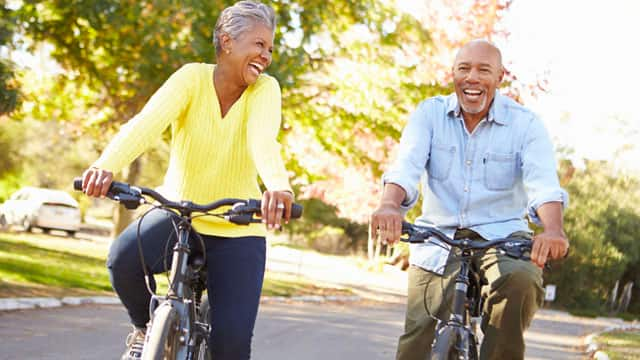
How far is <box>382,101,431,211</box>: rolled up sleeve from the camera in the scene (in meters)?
4.22

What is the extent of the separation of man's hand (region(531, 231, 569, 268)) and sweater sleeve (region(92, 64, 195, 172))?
158cm

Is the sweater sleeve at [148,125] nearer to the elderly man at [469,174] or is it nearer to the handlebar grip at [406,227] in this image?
the elderly man at [469,174]

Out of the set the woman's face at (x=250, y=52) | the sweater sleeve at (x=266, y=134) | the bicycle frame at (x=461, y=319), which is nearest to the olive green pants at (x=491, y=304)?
the bicycle frame at (x=461, y=319)

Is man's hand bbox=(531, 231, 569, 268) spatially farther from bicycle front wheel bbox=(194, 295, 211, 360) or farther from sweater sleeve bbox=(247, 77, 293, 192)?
bicycle front wheel bbox=(194, 295, 211, 360)

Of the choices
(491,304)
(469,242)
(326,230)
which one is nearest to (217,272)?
(469,242)

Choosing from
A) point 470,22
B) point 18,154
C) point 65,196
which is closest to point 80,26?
point 470,22

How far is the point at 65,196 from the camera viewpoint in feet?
109

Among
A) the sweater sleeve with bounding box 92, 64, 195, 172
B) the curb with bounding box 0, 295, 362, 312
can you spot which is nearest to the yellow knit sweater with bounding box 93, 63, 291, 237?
the sweater sleeve with bounding box 92, 64, 195, 172

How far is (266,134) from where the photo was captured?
407cm

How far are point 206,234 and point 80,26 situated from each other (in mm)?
14261

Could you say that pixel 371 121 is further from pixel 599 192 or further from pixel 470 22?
pixel 599 192

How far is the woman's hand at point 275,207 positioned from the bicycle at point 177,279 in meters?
0.05

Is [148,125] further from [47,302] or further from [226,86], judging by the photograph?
[47,302]

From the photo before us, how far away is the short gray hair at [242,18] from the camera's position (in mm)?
4234
